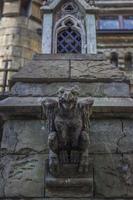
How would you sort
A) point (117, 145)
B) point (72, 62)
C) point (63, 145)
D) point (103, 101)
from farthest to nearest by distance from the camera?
1. point (72, 62)
2. point (103, 101)
3. point (117, 145)
4. point (63, 145)

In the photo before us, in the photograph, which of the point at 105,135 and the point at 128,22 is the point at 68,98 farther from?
the point at 128,22

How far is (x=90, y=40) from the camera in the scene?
6645mm

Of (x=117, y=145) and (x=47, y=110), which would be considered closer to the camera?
(x=47, y=110)

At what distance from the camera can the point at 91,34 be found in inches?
264

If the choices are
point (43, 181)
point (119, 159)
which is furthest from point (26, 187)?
point (119, 159)

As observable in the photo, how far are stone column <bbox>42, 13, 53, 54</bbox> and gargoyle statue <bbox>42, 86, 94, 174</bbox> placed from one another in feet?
6.89

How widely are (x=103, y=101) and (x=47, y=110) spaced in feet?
3.07

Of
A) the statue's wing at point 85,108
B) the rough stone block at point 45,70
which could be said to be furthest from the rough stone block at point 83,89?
the statue's wing at point 85,108

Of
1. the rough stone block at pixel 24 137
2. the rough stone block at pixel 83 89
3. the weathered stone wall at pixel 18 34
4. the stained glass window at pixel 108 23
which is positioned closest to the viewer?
the rough stone block at pixel 24 137

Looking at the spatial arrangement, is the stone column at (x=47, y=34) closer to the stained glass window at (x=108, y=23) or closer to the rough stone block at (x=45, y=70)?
the rough stone block at (x=45, y=70)

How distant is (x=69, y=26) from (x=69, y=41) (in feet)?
0.84

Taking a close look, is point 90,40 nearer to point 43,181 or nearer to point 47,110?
point 47,110

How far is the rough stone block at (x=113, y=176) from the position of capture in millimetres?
4570

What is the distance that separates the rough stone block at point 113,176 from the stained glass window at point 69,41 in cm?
235
